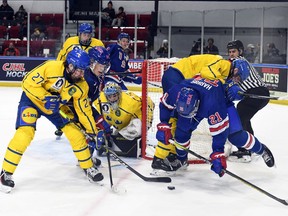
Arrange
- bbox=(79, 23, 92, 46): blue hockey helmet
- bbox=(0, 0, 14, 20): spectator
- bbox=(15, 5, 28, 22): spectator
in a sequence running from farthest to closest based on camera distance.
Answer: bbox=(0, 0, 14, 20): spectator → bbox=(15, 5, 28, 22): spectator → bbox=(79, 23, 92, 46): blue hockey helmet

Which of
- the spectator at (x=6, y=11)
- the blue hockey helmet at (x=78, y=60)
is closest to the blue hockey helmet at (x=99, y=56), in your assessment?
the blue hockey helmet at (x=78, y=60)

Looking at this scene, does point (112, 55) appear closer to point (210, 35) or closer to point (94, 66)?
point (94, 66)

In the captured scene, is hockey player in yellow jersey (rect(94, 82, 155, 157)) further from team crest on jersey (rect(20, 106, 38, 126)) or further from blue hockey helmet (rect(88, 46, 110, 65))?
team crest on jersey (rect(20, 106, 38, 126))

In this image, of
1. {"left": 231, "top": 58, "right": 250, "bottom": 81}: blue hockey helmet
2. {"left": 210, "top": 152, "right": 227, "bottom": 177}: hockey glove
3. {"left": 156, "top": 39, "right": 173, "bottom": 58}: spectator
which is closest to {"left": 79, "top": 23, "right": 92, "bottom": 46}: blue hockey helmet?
{"left": 231, "top": 58, "right": 250, "bottom": 81}: blue hockey helmet

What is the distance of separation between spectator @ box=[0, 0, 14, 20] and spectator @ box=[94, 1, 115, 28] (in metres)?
1.88

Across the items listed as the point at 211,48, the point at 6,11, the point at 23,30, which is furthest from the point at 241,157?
the point at 6,11

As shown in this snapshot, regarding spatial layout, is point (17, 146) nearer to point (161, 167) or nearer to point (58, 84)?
point (58, 84)

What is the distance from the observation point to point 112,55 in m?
4.75

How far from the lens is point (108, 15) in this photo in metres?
10.1

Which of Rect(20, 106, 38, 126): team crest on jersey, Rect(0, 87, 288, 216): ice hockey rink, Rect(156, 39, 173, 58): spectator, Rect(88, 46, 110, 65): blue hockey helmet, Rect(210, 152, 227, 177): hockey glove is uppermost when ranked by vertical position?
Rect(156, 39, 173, 58): spectator

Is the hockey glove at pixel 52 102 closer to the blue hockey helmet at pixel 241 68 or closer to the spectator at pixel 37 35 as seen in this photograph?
the blue hockey helmet at pixel 241 68

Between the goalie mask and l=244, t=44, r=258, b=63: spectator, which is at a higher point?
l=244, t=44, r=258, b=63: spectator

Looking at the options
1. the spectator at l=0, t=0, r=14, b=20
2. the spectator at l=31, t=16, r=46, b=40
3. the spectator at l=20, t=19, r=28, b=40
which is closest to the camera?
the spectator at l=31, t=16, r=46, b=40

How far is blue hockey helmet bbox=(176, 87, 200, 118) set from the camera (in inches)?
123
